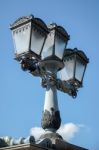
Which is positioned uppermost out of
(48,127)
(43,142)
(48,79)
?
(48,79)

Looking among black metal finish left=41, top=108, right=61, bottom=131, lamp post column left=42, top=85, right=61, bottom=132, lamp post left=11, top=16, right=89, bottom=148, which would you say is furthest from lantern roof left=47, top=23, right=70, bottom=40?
black metal finish left=41, top=108, right=61, bottom=131

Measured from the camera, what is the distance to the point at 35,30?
4.18 m

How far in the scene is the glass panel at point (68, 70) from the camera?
196 inches

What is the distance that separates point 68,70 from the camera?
Answer: 5035 mm

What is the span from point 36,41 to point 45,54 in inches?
12.8

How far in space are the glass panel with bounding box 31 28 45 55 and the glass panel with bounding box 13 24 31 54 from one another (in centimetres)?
5

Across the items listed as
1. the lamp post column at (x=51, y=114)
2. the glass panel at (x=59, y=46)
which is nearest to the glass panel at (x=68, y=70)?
the glass panel at (x=59, y=46)

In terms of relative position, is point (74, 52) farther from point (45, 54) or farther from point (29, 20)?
point (29, 20)

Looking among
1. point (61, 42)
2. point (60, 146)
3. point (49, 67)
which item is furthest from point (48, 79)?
point (60, 146)

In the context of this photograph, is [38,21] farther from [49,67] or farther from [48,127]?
[48,127]

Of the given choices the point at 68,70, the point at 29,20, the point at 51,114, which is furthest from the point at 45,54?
the point at 51,114

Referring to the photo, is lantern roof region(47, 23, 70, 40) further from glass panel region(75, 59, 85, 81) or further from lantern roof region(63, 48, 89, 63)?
glass panel region(75, 59, 85, 81)

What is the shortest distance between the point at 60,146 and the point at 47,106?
59 cm

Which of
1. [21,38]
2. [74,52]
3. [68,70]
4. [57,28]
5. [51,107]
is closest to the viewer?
[51,107]
